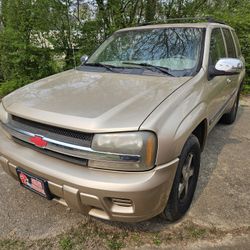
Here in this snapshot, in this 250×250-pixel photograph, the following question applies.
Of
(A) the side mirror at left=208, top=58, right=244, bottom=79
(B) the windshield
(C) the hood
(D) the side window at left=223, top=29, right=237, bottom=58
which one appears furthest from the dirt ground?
(D) the side window at left=223, top=29, right=237, bottom=58

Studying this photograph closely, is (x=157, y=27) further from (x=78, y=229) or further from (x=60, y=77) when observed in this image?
(x=78, y=229)

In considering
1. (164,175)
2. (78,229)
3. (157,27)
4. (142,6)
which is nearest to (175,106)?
(164,175)

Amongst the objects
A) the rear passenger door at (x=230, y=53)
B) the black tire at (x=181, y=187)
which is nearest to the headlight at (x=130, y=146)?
the black tire at (x=181, y=187)

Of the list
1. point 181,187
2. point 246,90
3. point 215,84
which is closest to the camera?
point 181,187

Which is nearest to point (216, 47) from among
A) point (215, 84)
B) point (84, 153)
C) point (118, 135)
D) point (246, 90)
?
point (215, 84)

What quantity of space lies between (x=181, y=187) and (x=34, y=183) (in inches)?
46.5

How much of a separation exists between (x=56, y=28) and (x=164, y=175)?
562 cm

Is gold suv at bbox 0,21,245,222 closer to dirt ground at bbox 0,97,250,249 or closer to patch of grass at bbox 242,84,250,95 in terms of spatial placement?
dirt ground at bbox 0,97,250,249

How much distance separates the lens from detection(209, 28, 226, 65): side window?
3.03 m

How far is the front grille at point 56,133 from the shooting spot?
1860mm

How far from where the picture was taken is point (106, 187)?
176 cm

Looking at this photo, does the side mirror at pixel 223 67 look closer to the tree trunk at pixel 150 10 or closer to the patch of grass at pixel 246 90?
the patch of grass at pixel 246 90

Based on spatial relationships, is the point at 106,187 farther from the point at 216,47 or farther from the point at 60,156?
the point at 216,47

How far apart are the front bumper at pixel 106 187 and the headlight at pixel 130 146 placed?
2.1 inches
